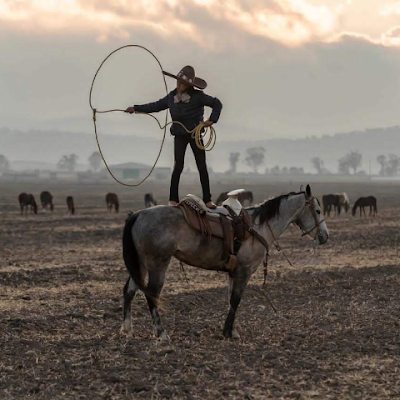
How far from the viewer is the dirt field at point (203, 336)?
6527 millimetres

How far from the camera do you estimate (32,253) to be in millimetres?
19203

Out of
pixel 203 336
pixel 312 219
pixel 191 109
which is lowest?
pixel 203 336

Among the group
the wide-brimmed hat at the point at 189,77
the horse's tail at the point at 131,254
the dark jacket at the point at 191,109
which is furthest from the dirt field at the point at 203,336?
the wide-brimmed hat at the point at 189,77

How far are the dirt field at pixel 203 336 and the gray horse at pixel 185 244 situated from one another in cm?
71

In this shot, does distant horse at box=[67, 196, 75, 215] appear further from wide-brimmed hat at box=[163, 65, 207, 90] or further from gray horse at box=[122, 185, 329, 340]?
wide-brimmed hat at box=[163, 65, 207, 90]

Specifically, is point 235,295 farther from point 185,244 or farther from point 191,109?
point 191,109

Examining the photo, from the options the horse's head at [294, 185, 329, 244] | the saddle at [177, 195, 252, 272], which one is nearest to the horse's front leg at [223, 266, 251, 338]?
the saddle at [177, 195, 252, 272]

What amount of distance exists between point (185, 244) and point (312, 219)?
2272 millimetres

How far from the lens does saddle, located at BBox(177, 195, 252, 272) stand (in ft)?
26.9

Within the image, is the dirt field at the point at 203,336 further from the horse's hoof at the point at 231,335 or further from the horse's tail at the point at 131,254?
the horse's tail at the point at 131,254

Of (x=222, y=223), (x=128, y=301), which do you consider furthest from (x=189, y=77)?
(x=128, y=301)

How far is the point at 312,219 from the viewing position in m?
9.09

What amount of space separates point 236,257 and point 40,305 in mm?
4590

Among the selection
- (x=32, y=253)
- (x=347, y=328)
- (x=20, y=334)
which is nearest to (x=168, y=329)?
(x=20, y=334)
